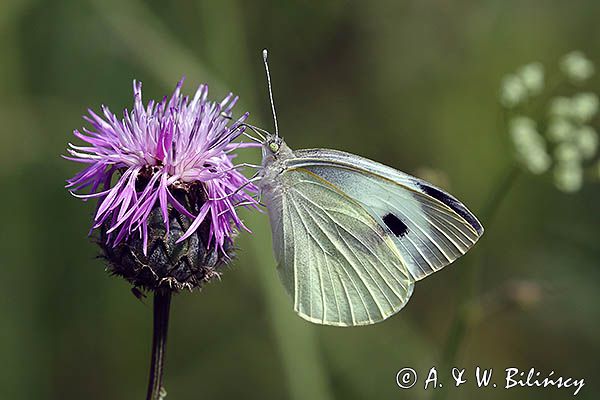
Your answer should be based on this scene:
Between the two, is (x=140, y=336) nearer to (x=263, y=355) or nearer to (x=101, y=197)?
(x=263, y=355)

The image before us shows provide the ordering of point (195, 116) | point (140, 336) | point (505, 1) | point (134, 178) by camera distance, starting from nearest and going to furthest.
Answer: point (134, 178) → point (195, 116) → point (140, 336) → point (505, 1)

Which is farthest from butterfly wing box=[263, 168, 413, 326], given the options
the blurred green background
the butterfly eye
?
the blurred green background

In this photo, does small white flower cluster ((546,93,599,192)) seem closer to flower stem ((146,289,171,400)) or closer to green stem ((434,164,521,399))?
green stem ((434,164,521,399))

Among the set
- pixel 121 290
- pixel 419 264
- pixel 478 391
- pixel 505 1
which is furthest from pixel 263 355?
pixel 505 1

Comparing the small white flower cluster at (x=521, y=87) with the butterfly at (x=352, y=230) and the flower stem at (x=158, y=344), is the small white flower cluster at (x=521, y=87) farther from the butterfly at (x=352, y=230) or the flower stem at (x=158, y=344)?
the flower stem at (x=158, y=344)

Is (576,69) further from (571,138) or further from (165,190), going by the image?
(165,190)

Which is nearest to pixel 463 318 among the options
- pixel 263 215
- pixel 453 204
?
pixel 453 204
